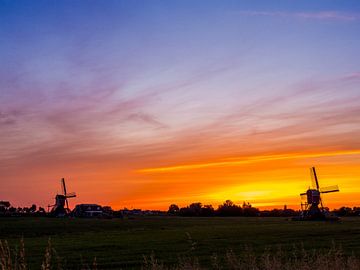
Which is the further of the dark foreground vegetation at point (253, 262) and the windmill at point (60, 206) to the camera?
the windmill at point (60, 206)

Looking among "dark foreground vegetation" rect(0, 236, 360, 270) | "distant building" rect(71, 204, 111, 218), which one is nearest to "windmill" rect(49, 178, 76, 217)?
"distant building" rect(71, 204, 111, 218)

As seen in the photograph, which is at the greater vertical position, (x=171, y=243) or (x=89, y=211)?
(x=89, y=211)

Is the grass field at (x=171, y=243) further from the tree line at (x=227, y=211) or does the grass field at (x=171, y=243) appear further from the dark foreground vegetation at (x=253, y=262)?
the tree line at (x=227, y=211)

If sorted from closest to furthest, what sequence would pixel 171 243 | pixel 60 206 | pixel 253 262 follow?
pixel 253 262, pixel 171 243, pixel 60 206

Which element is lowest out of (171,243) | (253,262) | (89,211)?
(171,243)

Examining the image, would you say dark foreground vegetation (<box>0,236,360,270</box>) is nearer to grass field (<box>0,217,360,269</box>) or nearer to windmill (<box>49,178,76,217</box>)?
grass field (<box>0,217,360,269</box>)

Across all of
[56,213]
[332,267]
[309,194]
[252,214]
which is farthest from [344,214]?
[332,267]

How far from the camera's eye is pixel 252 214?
6860 inches

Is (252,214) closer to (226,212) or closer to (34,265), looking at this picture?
(226,212)

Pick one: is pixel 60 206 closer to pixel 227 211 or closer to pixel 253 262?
pixel 227 211

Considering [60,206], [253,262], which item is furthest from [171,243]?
[60,206]

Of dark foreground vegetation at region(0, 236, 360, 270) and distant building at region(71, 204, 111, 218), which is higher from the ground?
distant building at region(71, 204, 111, 218)

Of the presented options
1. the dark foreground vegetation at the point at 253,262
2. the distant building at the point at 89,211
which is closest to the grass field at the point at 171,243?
the dark foreground vegetation at the point at 253,262

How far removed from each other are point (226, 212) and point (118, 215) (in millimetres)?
39733
